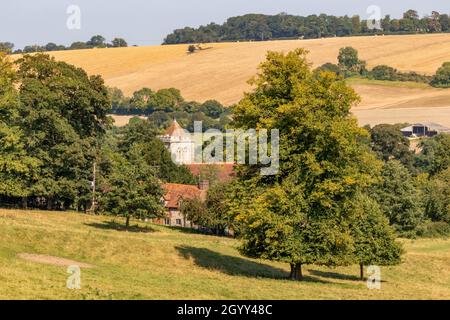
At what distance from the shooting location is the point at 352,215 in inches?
2007

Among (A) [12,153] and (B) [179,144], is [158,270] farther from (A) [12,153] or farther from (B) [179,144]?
(B) [179,144]

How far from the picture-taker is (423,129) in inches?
7515

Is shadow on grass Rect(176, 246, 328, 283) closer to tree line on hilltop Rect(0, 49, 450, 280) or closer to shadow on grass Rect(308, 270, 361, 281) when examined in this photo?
tree line on hilltop Rect(0, 49, 450, 280)

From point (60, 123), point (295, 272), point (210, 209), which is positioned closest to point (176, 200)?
point (210, 209)

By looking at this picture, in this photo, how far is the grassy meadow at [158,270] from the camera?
3778 cm

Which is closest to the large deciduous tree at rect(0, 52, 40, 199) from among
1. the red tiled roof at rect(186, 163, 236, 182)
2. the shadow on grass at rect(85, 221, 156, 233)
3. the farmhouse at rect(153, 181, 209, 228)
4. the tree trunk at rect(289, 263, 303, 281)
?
the shadow on grass at rect(85, 221, 156, 233)

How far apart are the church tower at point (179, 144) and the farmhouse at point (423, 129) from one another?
47.2m

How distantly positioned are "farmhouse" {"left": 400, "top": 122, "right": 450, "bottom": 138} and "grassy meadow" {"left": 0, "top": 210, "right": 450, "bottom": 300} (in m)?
106

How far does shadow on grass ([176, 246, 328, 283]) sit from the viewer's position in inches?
2133

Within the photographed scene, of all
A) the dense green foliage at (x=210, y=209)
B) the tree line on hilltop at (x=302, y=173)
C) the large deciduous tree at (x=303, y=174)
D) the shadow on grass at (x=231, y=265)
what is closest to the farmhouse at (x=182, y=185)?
the dense green foliage at (x=210, y=209)

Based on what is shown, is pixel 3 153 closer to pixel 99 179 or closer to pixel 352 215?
pixel 99 179

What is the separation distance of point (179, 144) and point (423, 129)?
5499cm
